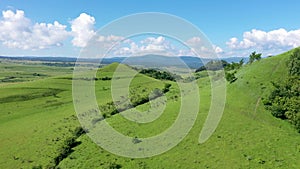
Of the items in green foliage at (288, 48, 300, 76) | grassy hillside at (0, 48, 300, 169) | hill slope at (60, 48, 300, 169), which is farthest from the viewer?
green foliage at (288, 48, 300, 76)

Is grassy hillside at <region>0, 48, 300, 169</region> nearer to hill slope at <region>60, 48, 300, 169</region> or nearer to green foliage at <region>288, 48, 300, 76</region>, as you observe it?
hill slope at <region>60, 48, 300, 169</region>

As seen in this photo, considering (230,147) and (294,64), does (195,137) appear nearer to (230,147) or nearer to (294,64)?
(230,147)

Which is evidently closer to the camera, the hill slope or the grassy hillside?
the hill slope

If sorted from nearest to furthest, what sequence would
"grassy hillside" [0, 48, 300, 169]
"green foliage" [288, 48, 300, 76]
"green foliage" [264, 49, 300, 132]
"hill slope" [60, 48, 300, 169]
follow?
"hill slope" [60, 48, 300, 169] → "grassy hillside" [0, 48, 300, 169] → "green foliage" [264, 49, 300, 132] → "green foliage" [288, 48, 300, 76]

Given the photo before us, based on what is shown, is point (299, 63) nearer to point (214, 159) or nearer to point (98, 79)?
point (214, 159)

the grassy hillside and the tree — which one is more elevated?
the tree

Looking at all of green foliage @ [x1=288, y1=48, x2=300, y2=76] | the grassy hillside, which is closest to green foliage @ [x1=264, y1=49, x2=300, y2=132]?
green foliage @ [x1=288, y1=48, x2=300, y2=76]

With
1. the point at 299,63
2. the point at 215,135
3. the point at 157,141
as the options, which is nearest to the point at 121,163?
the point at 157,141
